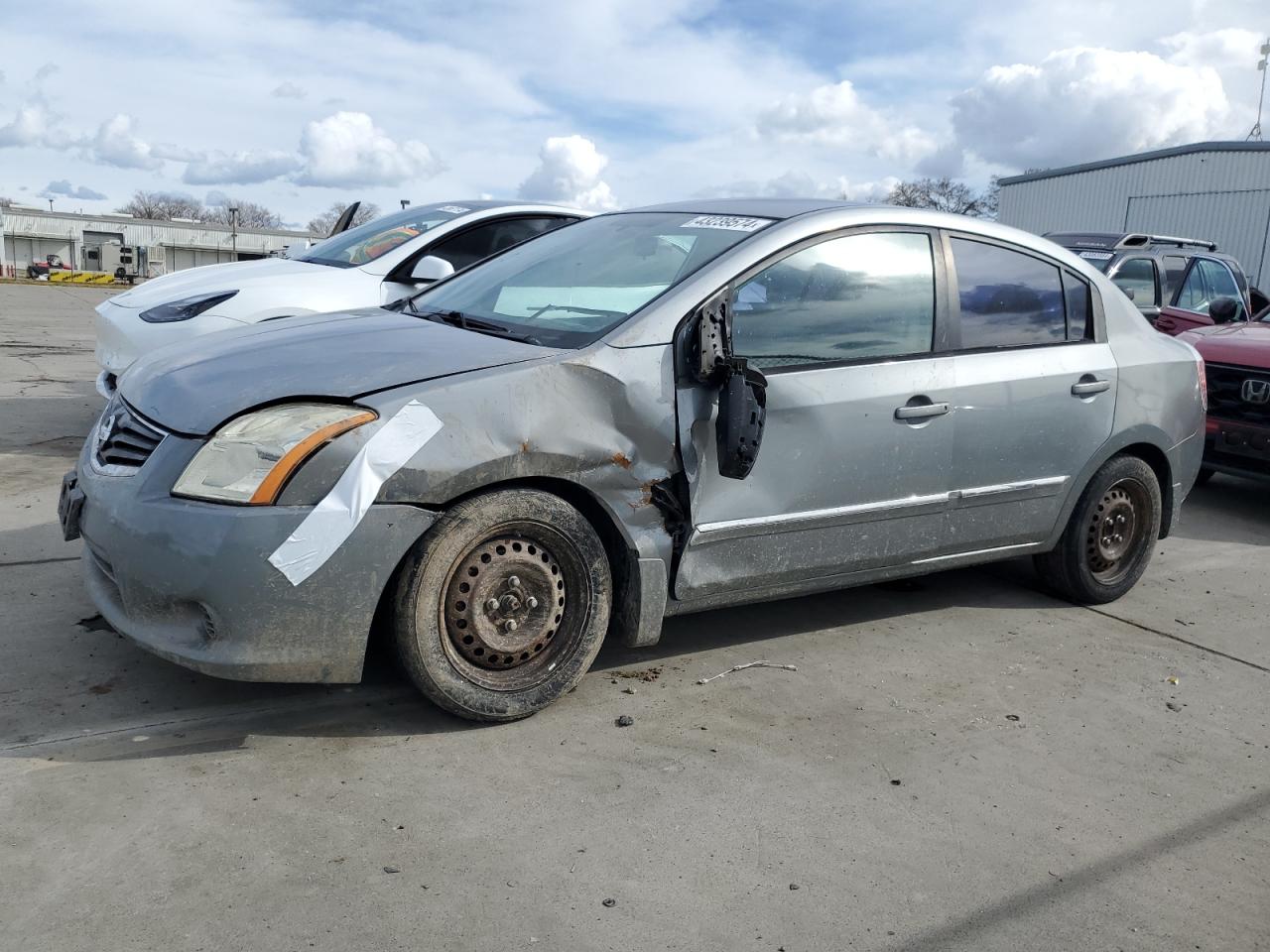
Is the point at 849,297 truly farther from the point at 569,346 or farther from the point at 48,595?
the point at 48,595

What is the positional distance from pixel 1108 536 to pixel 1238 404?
2.69 metres

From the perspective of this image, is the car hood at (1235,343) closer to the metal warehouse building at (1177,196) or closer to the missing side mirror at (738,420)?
the missing side mirror at (738,420)

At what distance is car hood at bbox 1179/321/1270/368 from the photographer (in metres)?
6.96

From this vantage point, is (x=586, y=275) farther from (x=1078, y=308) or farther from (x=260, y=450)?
(x=1078, y=308)

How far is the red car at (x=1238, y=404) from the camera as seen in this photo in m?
6.87

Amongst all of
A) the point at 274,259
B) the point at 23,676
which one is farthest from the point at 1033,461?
the point at 274,259

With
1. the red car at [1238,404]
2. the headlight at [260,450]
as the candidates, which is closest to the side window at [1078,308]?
the red car at [1238,404]

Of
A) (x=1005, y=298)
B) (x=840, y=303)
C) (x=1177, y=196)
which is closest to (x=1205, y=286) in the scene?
(x=1005, y=298)

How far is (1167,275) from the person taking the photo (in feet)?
33.7

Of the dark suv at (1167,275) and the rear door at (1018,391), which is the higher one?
the dark suv at (1167,275)

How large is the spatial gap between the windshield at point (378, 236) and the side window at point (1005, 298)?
394 centimetres

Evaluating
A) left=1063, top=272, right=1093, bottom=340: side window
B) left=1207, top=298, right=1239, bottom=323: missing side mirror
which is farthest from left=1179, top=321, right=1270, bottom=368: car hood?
left=1063, top=272, right=1093, bottom=340: side window

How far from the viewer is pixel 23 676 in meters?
3.56

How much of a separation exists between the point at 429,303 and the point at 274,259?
3.72 metres
